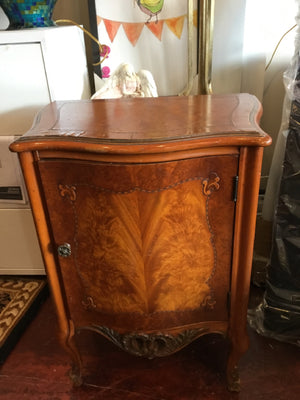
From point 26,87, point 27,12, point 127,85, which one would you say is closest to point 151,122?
point 127,85

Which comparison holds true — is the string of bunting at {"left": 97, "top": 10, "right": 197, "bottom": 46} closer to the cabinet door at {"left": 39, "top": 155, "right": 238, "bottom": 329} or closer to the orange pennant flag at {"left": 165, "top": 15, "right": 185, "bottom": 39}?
the orange pennant flag at {"left": 165, "top": 15, "right": 185, "bottom": 39}

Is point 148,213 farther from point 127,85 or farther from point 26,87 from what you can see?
point 26,87

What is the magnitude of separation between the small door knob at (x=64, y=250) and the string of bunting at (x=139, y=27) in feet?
2.69

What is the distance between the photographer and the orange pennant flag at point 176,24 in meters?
1.26

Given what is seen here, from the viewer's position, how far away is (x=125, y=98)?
1145 millimetres

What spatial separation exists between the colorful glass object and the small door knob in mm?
772

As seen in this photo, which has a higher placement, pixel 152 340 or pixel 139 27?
pixel 139 27

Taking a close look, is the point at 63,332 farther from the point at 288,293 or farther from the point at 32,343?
the point at 288,293

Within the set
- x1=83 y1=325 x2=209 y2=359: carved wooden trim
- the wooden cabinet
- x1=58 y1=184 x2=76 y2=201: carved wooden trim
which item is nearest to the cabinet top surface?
the wooden cabinet

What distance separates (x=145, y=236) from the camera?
841 millimetres

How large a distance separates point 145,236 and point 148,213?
64 mm

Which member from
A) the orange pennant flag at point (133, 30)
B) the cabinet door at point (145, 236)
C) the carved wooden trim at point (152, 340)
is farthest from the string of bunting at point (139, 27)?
the carved wooden trim at point (152, 340)

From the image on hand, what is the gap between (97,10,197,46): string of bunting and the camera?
127 centimetres

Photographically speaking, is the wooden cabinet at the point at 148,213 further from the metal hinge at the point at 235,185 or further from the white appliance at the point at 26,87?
the white appliance at the point at 26,87
